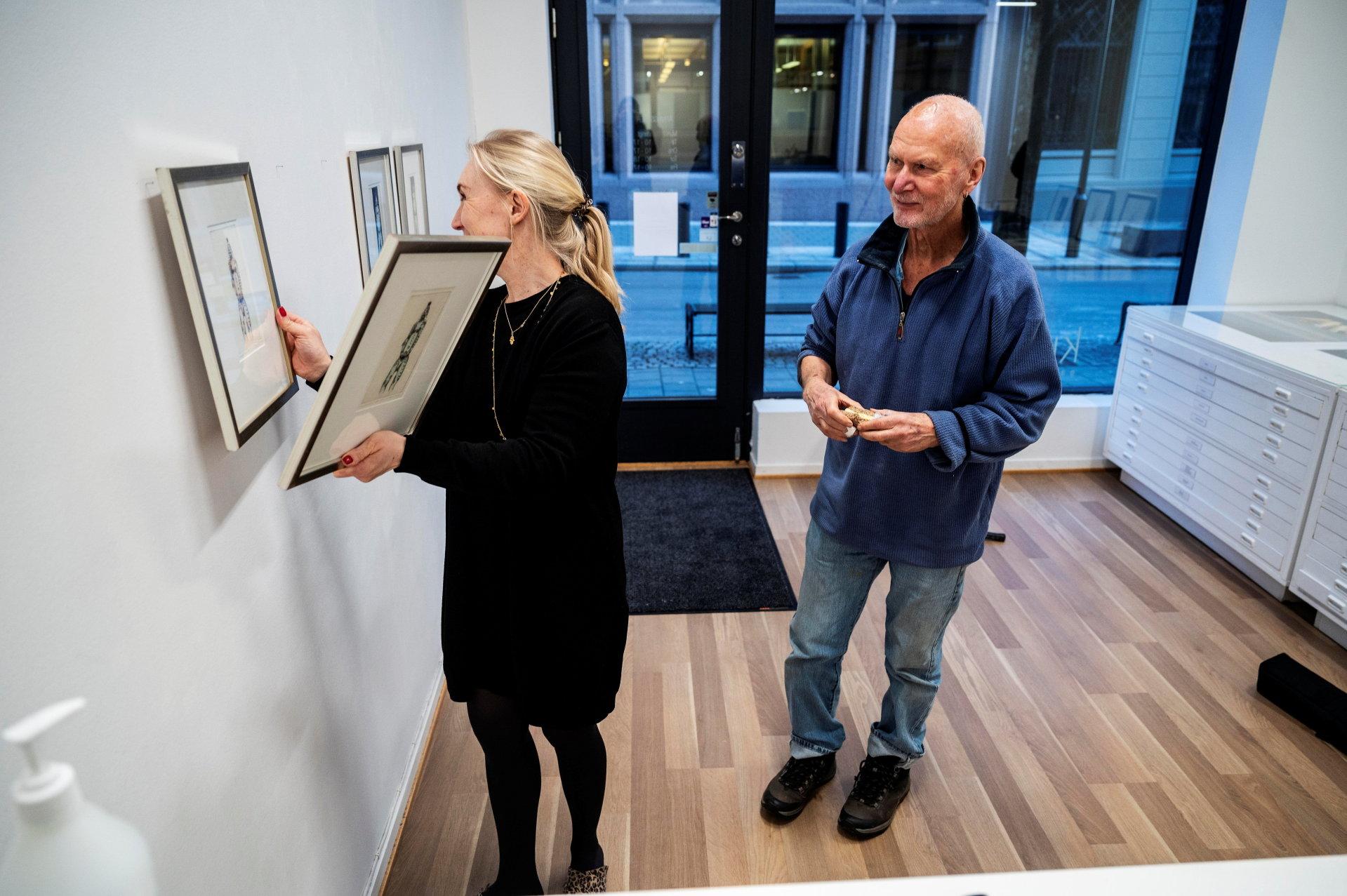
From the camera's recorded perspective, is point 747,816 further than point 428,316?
Yes

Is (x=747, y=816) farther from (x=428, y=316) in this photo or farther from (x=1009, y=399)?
(x=428, y=316)

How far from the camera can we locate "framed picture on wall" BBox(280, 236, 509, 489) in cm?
102

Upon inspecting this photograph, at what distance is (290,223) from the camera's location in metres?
1.47

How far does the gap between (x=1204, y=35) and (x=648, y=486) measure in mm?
3056

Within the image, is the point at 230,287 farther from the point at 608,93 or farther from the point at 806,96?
the point at 806,96

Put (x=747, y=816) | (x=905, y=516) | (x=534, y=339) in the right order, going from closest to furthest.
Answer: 1. (x=534, y=339)
2. (x=905, y=516)
3. (x=747, y=816)

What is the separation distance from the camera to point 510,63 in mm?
3496

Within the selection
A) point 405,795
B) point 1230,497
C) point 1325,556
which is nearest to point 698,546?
point 405,795

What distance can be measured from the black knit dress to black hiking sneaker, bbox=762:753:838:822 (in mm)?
618


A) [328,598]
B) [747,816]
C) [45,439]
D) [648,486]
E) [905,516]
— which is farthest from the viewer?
[648,486]

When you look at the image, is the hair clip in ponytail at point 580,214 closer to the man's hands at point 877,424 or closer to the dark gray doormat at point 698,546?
the man's hands at point 877,424

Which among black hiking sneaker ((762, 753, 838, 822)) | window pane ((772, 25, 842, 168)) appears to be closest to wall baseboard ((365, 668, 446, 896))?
black hiking sneaker ((762, 753, 838, 822))

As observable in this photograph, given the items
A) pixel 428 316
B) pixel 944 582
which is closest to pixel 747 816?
pixel 944 582

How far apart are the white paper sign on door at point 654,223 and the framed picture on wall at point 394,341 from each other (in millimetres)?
2605
